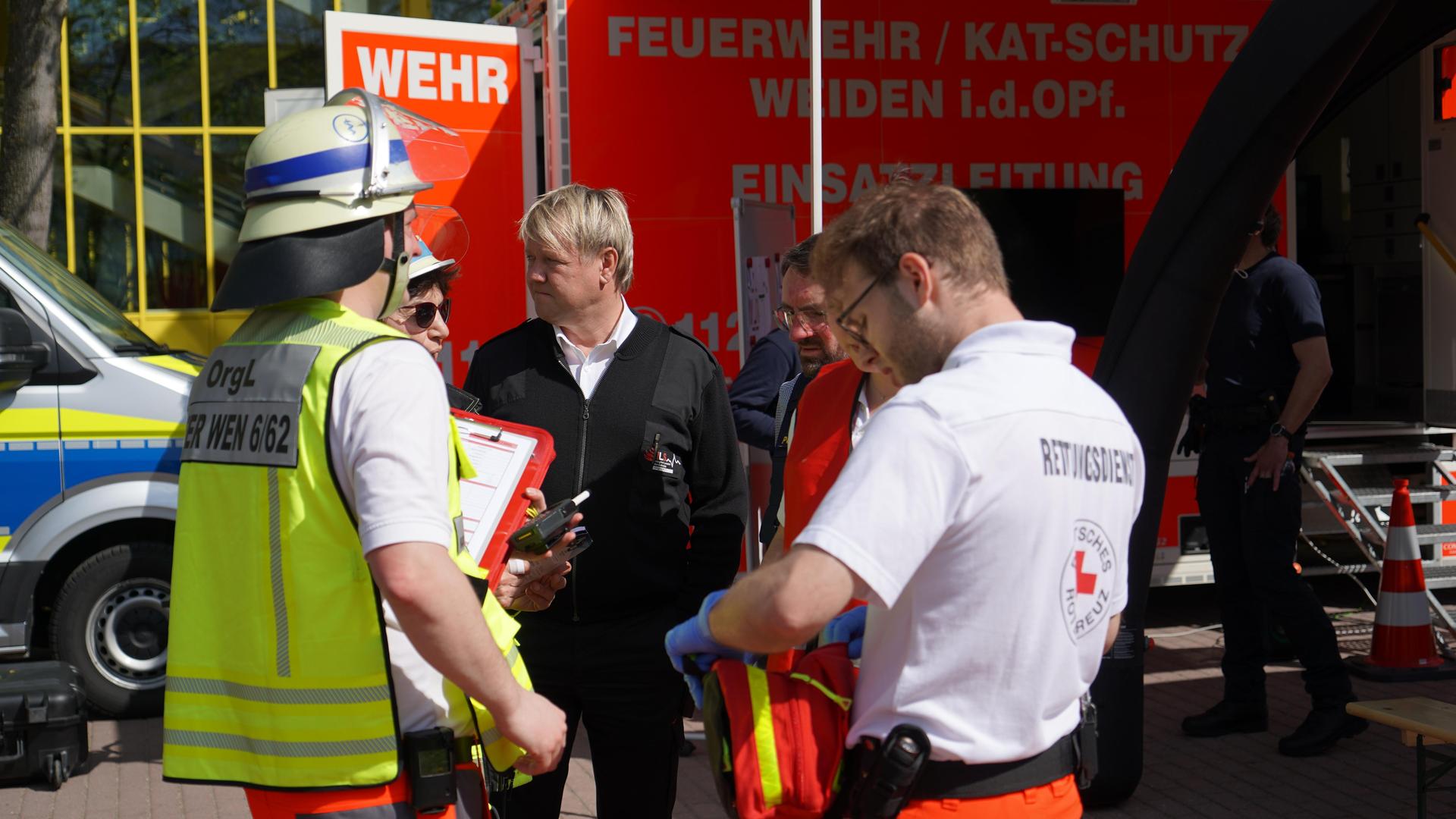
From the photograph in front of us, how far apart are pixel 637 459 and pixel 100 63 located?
10173 millimetres

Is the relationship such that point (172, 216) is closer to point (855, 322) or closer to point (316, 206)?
point (316, 206)

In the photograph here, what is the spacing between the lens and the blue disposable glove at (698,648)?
6.64 ft

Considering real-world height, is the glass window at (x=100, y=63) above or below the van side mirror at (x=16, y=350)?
above

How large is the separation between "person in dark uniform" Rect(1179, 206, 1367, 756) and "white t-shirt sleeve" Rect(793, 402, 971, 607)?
4.25m

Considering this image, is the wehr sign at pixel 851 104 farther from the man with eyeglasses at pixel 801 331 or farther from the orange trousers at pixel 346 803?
the orange trousers at pixel 346 803

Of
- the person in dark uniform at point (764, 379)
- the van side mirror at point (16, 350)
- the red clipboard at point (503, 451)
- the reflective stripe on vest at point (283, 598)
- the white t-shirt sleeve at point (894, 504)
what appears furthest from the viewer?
the van side mirror at point (16, 350)

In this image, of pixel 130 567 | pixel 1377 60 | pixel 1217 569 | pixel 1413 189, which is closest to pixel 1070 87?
pixel 1377 60

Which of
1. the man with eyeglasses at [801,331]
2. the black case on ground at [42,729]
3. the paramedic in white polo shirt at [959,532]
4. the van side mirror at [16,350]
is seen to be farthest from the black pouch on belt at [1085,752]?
the van side mirror at [16,350]

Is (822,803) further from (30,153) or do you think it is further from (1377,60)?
(30,153)

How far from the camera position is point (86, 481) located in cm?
631

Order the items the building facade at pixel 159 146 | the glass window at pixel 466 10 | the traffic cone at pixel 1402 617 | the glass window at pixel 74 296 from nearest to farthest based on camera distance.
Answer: the glass window at pixel 74 296
the traffic cone at pixel 1402 617
the building facade at pixel 159 146
the glass window at pixel 466 10

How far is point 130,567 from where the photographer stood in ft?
21.2

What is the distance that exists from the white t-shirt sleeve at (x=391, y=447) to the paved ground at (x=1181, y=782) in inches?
133

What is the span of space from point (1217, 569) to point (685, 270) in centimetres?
279
